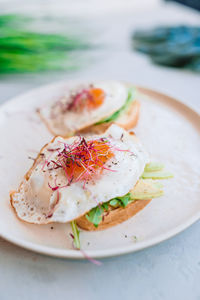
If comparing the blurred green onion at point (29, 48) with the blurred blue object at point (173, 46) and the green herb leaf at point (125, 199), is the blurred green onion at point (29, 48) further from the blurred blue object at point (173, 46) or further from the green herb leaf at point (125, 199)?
the green herb leaf at point (125, 199)

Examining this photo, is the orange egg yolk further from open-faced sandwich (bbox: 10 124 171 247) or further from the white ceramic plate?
the white ceramic plate

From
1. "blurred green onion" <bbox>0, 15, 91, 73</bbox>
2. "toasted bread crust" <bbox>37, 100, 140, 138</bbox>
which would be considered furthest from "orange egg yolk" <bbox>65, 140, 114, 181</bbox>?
"blurred green onion" <bbox>0, 15, 91, 73</bbox>

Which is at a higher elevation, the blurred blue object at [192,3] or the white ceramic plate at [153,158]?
the blurred blue object at [192,3]

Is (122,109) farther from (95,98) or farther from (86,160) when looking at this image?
(86,160)

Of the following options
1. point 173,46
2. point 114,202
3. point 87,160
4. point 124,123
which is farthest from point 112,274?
point 173,46

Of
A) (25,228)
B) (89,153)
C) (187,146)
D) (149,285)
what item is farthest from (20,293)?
(187,146)

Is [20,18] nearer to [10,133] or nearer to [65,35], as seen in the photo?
[65,35]

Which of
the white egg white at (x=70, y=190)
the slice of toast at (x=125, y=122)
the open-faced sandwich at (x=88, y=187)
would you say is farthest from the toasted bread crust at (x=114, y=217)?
the slice of toast at (x=125, y=122)
